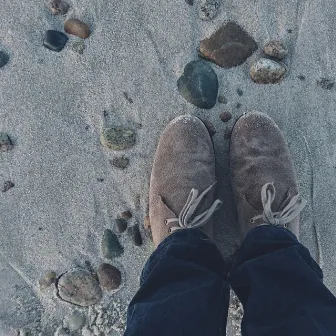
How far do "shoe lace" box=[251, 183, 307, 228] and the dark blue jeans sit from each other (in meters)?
0.08

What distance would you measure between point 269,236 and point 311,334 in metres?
0.38

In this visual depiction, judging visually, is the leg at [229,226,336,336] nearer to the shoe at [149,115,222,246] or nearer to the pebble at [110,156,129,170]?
the shoe at [149,115,222,246]

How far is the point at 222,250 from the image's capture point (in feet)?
6.55

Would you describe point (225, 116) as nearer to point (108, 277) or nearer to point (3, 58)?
point (108, 277)

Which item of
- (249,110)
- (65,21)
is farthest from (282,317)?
(65,21)

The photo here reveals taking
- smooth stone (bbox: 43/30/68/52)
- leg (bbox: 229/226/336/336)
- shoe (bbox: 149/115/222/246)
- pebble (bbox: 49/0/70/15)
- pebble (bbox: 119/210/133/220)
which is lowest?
leg (bbox: 229/226/336/336)

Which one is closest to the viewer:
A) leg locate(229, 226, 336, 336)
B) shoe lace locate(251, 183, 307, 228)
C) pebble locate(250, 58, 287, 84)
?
leg locate(229, 226, 336, 336)

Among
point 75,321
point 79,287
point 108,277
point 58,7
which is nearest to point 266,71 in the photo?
point 58,7

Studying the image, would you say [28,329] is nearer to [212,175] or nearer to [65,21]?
[212,175]

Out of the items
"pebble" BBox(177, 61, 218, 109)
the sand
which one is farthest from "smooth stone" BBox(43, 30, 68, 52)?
"pebble" BBox(177, 61, 218, 109)

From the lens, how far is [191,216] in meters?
1.84

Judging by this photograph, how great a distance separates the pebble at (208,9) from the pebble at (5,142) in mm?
907

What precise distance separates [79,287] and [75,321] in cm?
15

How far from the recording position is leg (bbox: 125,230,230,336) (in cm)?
147
